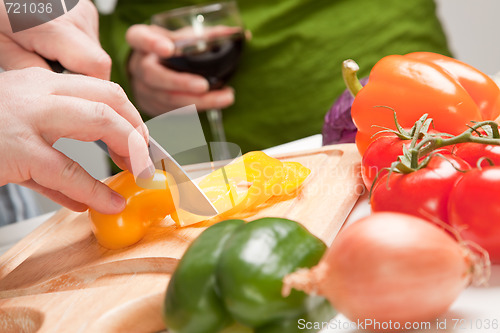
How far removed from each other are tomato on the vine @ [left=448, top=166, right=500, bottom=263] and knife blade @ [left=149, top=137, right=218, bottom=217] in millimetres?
399

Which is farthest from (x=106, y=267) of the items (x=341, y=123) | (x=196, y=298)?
(x=341, y=123)

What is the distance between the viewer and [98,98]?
0.81 metres

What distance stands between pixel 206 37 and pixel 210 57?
6 centimetres

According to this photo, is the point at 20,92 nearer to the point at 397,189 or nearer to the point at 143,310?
the point at 143,310

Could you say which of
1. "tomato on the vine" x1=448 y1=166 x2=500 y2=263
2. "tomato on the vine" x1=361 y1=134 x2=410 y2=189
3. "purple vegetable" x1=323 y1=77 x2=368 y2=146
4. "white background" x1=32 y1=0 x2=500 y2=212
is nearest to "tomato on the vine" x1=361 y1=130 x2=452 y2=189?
"tomato on the vine" x1=361 y1=134 x2=410 y2=189

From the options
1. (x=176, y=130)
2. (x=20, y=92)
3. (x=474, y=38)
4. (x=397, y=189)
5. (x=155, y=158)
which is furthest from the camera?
(x=474, y=38)

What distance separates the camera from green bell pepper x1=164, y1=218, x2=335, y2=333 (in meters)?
0.50

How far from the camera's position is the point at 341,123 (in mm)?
1175

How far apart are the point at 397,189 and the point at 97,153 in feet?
5.32

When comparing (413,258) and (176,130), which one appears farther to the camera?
(176,130)

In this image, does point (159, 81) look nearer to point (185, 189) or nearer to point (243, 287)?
point (185, 189)

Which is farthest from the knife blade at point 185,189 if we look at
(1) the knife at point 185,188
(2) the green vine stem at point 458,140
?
(2) the green vine stem at point 458,140

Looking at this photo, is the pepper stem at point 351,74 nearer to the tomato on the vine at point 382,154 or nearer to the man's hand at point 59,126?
the tomato on the vine at point 382,154

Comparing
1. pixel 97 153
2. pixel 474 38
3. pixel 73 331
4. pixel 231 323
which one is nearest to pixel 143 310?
pixel 73 331
